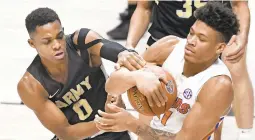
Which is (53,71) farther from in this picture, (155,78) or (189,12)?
(189,12)

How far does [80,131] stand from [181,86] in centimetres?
74

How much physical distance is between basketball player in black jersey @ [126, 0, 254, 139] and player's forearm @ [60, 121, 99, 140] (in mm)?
938

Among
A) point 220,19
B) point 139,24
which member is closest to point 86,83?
point 220,19

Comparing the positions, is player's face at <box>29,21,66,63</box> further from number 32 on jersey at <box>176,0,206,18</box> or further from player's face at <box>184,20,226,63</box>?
number 32 on jersey at <box>176,0,206,18</box>

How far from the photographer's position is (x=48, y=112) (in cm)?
365

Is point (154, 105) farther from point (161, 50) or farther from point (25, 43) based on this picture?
point (25, 43)

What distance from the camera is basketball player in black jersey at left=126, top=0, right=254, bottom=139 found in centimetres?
439

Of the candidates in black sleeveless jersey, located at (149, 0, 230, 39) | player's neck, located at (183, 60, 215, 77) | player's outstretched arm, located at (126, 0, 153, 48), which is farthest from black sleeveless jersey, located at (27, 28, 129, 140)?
black sleeveless jersey, located at (149, 0, 230, 39)

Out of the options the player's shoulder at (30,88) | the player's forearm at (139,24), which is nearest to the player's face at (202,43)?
the player's shoulder at (30,88)

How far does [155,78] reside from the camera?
293 cm

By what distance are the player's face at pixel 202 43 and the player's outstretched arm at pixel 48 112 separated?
2.70ft

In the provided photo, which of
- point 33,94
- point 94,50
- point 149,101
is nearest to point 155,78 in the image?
point 149,101

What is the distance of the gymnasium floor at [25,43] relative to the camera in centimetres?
532

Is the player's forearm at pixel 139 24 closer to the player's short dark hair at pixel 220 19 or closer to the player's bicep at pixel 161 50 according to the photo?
the player's bicep at pixel 161 50
